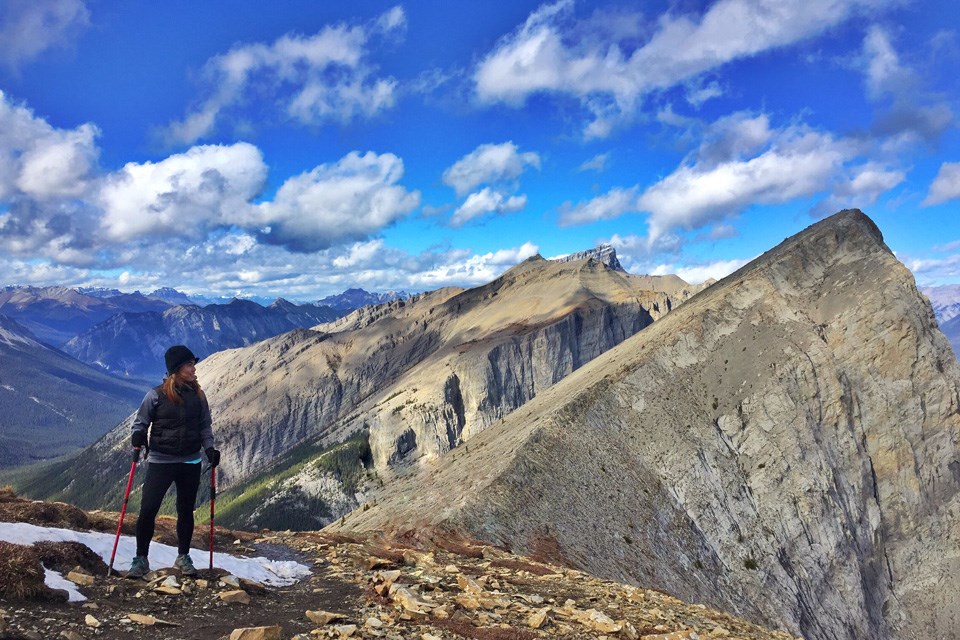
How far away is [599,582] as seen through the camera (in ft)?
68.2

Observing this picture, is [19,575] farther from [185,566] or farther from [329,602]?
[329,602]

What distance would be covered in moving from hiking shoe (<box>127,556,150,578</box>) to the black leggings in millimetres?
153

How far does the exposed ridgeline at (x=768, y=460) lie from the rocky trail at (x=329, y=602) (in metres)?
18.3

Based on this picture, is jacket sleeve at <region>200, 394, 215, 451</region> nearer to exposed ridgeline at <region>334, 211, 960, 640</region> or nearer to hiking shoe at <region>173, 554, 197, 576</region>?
hiking shoe at <region>173, 554, 197, 576</region>

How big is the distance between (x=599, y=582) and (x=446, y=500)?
1939cm

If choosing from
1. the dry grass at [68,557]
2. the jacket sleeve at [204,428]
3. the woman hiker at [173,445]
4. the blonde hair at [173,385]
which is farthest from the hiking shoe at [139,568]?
the blonde hair at [173,385]

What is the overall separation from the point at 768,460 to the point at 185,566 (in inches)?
2412

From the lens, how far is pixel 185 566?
1348cm

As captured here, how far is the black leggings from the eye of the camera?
13188 millimetres

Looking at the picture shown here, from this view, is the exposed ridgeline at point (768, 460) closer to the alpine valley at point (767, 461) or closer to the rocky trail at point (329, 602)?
the alpine valley at point (767, 461)

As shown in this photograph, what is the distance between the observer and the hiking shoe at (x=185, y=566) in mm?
13367

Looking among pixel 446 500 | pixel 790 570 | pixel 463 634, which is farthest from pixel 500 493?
pixel 790 570

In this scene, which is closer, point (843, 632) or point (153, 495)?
point (153, 495)

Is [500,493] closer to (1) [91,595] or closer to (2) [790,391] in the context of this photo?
(1) [91,595]
